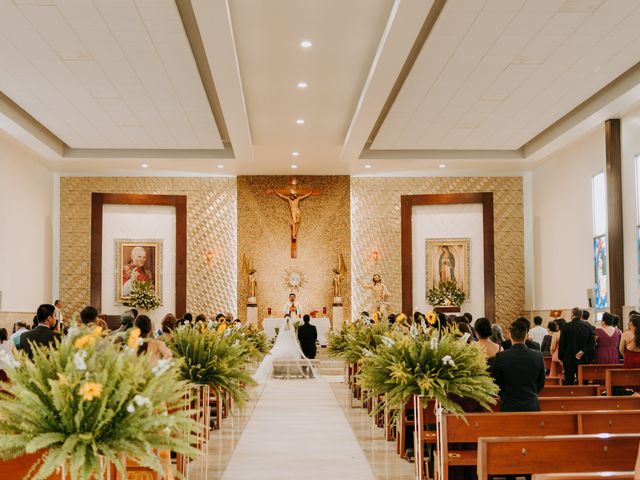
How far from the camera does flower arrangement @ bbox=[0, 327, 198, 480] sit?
336cm

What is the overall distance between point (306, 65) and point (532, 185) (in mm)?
11154

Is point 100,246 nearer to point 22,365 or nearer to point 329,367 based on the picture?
point 329,367

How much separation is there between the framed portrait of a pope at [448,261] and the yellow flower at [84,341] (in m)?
21.2

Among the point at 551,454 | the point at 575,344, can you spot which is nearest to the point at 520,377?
the point at 551,454

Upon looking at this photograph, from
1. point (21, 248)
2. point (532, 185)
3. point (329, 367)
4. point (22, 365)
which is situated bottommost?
point (329, 367)

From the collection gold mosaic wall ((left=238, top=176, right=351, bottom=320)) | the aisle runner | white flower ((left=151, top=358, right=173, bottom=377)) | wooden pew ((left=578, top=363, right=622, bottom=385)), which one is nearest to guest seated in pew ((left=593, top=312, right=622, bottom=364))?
wooden pew ((left=578, top=363, right=622, bottom=385))

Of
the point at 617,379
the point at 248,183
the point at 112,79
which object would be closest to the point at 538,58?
the point at 617,379

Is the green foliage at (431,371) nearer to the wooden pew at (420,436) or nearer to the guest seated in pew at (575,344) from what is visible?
the wooden pew at (420,436)

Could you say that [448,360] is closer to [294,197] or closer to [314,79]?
[314,79]

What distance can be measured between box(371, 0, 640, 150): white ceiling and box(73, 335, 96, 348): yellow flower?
9356mm

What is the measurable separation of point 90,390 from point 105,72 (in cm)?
1249

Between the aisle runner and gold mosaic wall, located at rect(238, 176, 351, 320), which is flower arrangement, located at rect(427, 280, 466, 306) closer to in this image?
gold mosaic wall, located at rect(238, 176, 351, 320)

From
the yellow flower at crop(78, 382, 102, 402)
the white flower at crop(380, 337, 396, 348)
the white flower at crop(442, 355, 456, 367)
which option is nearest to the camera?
the yellow flower at crop(78, 382, 102, 402)

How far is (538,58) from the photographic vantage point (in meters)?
14.4
